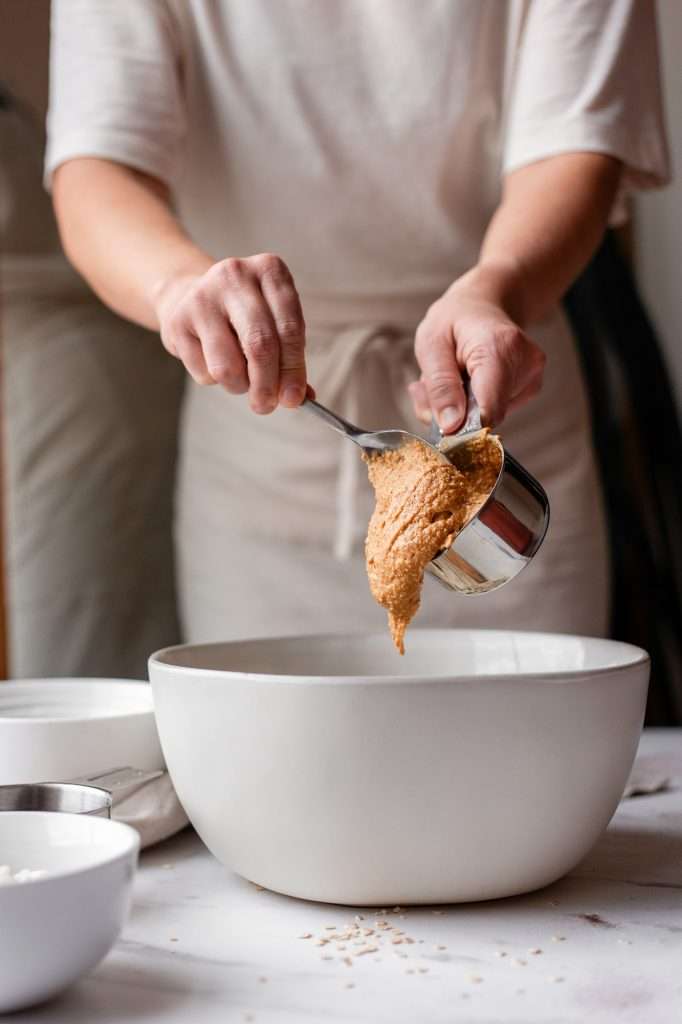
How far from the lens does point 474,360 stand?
2.51ft

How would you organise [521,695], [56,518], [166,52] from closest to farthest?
[521,695]
[166,52]
[56,518]

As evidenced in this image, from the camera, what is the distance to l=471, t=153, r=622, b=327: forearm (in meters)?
0.90

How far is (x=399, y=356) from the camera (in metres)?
1.22

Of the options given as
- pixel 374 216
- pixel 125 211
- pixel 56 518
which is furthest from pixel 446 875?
pixel 56 518

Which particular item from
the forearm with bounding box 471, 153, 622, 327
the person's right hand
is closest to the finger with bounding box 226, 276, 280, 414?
the person's right hand

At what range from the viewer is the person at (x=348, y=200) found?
3.36 ft

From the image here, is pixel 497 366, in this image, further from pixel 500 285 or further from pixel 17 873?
pixel 17 873

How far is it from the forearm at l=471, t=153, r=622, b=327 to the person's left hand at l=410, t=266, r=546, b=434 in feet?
0.20

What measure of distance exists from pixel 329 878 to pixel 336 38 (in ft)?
2.73

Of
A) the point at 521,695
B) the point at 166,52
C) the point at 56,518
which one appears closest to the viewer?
the point at 521,695

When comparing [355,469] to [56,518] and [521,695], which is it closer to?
[521,695]

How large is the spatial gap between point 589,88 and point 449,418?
44 cm

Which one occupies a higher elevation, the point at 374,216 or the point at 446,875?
the point at 374,216

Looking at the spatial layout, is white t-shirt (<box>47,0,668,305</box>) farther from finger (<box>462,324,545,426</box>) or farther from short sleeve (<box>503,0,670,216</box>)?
finger (<box>462,324,545,426</box>)
